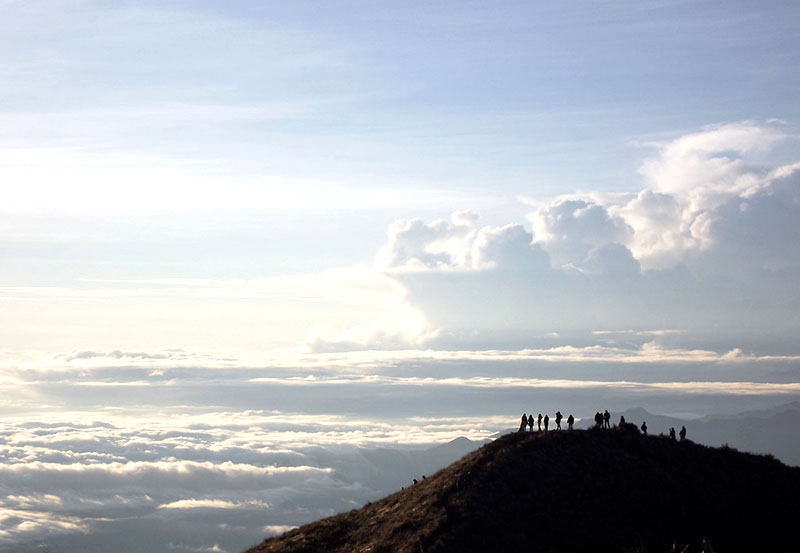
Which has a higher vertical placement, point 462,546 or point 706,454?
point 706,454

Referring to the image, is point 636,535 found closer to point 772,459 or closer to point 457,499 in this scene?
point 457,499

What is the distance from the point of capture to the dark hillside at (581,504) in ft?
209

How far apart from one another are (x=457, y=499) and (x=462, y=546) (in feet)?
21.5

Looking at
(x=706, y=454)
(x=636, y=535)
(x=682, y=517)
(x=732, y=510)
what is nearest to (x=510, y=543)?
(x=636, y=535)

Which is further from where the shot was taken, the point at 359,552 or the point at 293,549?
the point at 293,549

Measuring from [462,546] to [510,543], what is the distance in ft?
11.3

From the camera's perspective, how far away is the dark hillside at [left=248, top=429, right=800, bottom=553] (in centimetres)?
6366

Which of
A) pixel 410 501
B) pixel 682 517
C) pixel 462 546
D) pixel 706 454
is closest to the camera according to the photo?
pixel 462 546

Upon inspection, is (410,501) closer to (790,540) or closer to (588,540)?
(588,540)

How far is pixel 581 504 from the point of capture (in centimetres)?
6812

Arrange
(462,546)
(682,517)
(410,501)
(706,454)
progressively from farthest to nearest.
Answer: (706,454)
(410,501)
(682,517)
(462,546)

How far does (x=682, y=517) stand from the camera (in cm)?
6744

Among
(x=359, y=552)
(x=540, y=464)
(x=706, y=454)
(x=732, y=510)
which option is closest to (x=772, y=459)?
(x=706, y=454)

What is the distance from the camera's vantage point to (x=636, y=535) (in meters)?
63.9
